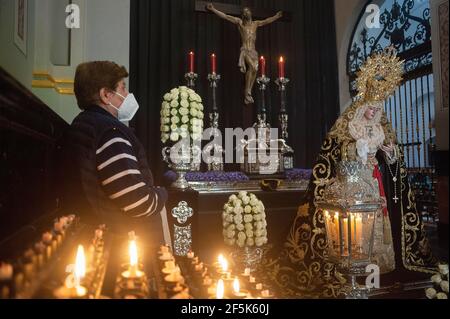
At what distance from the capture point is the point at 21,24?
222 centimetres

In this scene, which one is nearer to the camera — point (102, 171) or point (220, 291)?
point (220, 291)

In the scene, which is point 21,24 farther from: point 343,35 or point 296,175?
point 343,35

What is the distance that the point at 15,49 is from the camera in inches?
82.4

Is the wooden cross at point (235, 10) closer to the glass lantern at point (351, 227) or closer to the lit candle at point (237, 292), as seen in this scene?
the glass lantern at point (351, 227)

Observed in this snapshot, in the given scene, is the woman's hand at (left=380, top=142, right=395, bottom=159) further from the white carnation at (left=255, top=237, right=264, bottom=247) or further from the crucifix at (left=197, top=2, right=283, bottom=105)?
the crucifix at (left=197, top=2, right=283, bottom=105)

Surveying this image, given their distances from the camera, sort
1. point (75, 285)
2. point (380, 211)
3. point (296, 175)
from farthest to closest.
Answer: point (296, 175) < point (380, 211) < point (75, 285)

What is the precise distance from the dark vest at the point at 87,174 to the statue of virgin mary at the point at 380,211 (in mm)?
1647

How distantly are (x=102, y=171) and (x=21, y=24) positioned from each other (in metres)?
1.38

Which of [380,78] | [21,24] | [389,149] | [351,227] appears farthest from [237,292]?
[380,78]

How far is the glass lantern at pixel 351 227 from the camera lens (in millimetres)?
2029

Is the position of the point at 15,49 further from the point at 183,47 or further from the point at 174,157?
the point at 183,47

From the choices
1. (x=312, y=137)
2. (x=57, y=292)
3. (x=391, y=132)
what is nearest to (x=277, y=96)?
(x=312, y=137)

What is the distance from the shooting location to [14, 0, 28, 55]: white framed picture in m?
2.09

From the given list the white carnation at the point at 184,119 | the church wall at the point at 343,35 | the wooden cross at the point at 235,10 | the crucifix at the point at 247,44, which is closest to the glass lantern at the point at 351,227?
the white carnation at the point at 184,119
